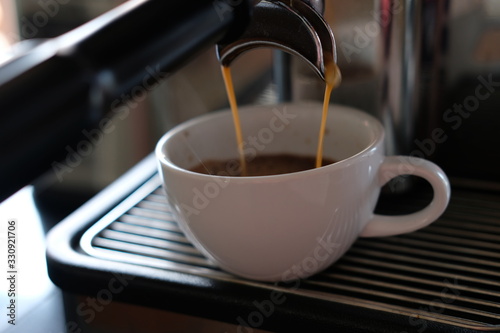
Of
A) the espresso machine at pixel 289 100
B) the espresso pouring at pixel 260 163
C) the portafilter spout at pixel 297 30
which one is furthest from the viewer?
the espresso pouring at pixel 260 163

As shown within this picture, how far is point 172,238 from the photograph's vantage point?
16.9 inches

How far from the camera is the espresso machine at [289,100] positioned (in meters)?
0.19

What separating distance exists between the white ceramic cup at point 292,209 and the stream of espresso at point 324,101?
3 centimetres

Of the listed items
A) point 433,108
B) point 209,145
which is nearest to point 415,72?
point 433,108

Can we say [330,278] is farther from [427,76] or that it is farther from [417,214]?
[427,76]

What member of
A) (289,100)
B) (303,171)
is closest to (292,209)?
(303,171)

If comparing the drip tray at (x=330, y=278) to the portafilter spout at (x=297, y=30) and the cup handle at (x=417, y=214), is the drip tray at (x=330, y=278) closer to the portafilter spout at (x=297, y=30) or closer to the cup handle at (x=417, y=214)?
the cup handle at (x=417, y=214)

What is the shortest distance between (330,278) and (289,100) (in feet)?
0.53

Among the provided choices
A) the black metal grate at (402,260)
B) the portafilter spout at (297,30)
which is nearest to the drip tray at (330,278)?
the black metal grate at (402,260)

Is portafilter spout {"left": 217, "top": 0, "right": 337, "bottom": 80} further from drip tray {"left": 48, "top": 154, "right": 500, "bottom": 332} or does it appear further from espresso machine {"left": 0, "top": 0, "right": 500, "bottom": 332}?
drip tray {"left": 48, "top": 154, "right": 500, "bottom": 332}

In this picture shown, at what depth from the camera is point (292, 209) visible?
1.13 feet

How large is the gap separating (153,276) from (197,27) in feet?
0.61

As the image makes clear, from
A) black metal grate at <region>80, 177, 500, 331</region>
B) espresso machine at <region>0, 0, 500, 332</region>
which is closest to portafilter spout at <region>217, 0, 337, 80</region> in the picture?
espresso machine at <region>0, 0, 500, 332</region>

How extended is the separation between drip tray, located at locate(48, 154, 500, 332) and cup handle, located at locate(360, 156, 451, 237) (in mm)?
19
